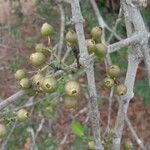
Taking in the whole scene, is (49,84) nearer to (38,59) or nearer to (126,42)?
(38,59)

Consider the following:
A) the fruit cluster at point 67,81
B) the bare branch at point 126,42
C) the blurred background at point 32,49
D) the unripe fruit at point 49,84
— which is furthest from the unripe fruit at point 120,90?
the blurred background at point 32,49

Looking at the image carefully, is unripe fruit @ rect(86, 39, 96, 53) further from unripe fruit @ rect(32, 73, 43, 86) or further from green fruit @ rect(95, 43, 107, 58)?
unripe fruit @ rect(32, 73, 43, 86)

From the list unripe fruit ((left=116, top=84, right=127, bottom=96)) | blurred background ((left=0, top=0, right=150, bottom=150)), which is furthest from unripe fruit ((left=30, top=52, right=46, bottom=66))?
blurred background ((left=0, top=0, right=150, bottom=150))

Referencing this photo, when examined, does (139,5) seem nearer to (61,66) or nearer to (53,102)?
(61,66)

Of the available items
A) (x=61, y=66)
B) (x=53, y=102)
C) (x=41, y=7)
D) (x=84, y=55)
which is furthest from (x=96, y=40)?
(x=41, y=7)

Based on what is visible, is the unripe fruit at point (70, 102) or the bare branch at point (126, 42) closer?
the unripe fruit at point (70, 102)

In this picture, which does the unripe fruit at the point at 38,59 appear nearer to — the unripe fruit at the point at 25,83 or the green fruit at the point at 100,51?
the unripe fruit at the point at 25,83
